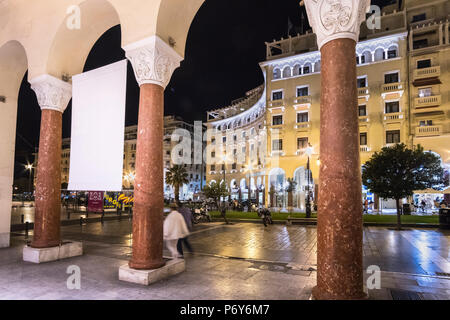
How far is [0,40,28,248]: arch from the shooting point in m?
9.30

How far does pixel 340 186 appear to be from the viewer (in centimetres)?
401

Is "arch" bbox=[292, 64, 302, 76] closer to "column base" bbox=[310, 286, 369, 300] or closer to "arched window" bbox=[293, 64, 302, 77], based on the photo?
"arched window" bbox=[293, 64, 302, 77]

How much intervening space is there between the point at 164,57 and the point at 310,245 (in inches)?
331

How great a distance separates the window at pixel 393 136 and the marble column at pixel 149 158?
31020 millimetres

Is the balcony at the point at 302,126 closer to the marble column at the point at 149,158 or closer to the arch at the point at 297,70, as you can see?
the arch at the point at 297,70

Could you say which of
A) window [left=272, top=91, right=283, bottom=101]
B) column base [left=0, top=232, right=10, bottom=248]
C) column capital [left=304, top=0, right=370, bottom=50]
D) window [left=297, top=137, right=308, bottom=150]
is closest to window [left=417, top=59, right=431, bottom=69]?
window [left=297, top=137, right=308, bottom=150]

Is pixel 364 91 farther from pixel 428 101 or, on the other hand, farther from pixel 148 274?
pixel 148 274

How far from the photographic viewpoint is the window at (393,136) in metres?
30.7

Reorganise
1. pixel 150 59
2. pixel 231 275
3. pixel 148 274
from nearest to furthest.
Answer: pixel 148 274 → pixel 150 59 → pixel 231 275

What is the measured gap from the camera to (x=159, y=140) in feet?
19.7

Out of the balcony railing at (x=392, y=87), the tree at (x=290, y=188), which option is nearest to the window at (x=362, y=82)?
the balcony railing at (x=392, y=87)

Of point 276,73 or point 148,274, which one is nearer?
point 148,274

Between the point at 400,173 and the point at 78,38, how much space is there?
17.5 metres

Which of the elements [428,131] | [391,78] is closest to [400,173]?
[428,131]
